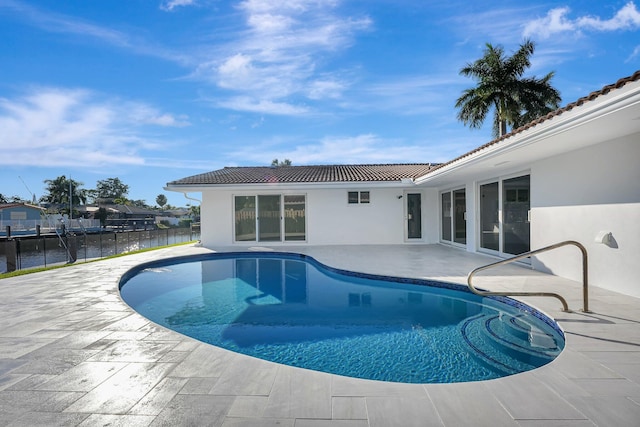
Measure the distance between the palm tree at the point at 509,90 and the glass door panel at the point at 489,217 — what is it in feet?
46.1

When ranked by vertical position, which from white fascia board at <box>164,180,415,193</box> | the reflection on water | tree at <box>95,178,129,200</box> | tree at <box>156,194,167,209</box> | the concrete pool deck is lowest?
the reflection on water

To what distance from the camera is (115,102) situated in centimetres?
1459

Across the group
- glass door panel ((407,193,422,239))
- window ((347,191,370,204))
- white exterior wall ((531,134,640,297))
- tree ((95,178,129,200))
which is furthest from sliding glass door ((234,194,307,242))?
tree ((95,178,129,200))

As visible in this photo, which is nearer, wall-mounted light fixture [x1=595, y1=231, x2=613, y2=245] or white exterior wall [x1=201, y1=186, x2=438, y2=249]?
wall-mounted light fixture [x1=595, y1=231, x2=613, y2=245]

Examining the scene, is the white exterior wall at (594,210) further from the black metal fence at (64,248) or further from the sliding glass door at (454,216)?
the black metal fence at (64,248)

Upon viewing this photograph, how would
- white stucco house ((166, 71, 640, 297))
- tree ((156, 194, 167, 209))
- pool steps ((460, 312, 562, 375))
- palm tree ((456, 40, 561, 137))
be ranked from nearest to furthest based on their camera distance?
1. pool steps ((460, 312, 562, 375))
2. white stucco house ((166, 71, 640, 297))
3. palm tree ((456, 40, 561, 137))
4. tree ((156, 194, 167, 209))

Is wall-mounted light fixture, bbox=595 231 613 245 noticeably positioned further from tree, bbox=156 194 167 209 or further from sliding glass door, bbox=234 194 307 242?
tree, bbox=156 194 167 209

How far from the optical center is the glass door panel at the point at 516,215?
7984 mm

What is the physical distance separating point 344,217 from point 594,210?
8548mm

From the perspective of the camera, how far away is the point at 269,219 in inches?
534

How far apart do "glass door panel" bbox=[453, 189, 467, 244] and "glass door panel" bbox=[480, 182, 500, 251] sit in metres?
1.15

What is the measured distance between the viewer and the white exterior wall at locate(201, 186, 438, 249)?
1336 cm

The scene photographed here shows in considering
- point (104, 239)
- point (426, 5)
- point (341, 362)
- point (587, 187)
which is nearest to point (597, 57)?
point (426, 5)

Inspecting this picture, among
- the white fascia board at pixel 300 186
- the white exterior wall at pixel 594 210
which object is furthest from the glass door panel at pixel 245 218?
the white exterior wall at pixel 594 210
